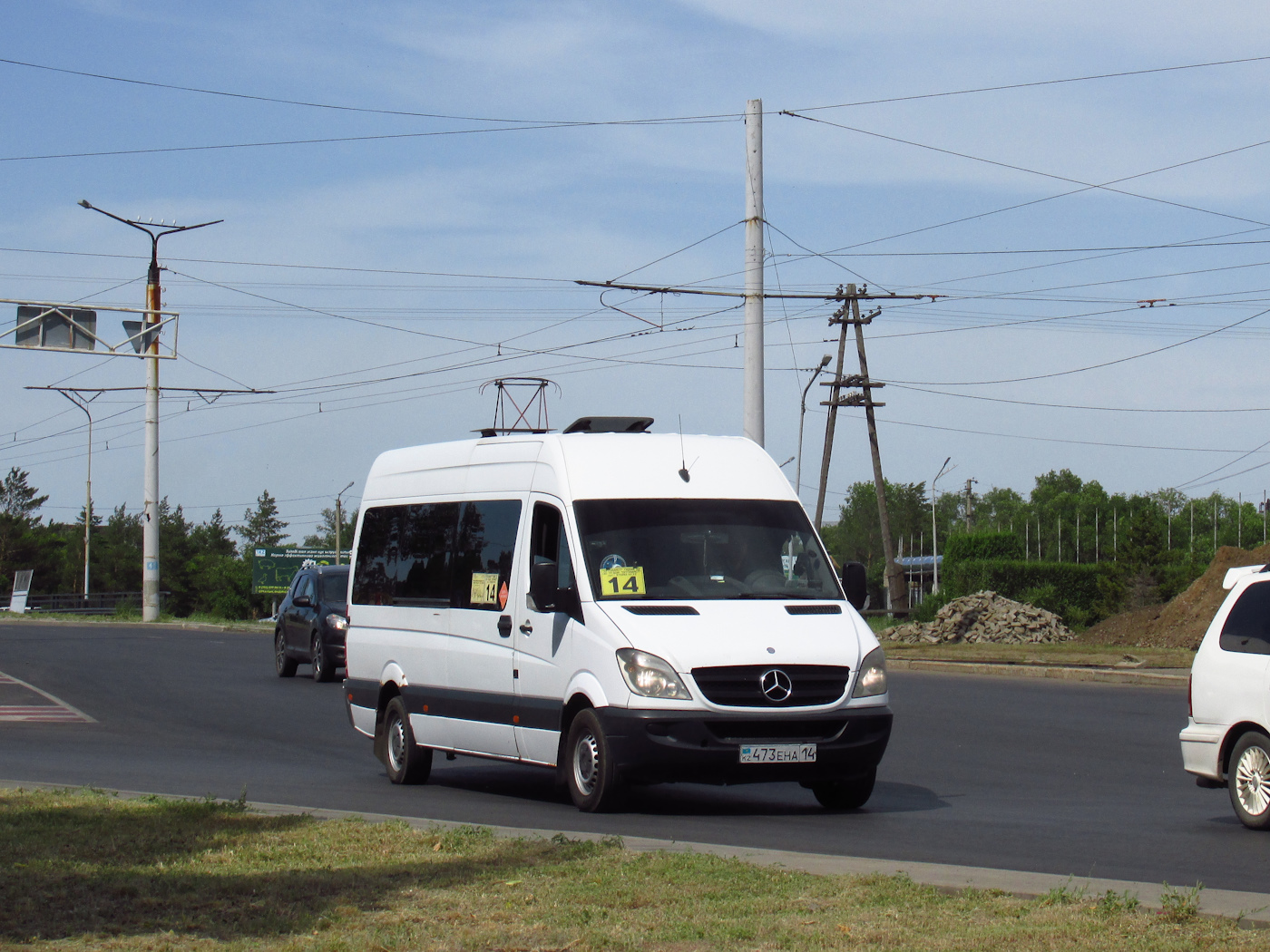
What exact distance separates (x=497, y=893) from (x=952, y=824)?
4.05m

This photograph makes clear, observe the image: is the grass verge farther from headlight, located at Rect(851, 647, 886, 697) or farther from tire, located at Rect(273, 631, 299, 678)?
headlight, located at Rect(851, 647, 886, 697)

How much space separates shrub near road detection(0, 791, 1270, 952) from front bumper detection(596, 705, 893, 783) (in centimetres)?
183

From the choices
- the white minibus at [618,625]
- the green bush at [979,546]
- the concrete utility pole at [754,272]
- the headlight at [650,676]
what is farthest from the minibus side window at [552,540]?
the green bush at [979,546]

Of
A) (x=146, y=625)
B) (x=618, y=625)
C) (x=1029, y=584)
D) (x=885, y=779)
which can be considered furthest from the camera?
(x=1029, y=584)

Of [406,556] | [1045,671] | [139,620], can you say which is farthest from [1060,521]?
[406,556]

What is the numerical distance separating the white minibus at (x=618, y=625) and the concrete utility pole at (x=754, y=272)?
14082 millimetres

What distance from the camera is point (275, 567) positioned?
A: 2908 inches

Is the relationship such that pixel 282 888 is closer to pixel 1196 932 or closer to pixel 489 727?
pixel 1196 932

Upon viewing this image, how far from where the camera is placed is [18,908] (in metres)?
6.28

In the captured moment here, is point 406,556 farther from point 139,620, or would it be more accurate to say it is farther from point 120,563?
point 120,563

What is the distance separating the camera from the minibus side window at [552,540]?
35.6 feet

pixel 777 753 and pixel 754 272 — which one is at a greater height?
pixel 754 272

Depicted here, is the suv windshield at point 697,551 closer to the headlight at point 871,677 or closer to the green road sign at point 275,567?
the headlight at point 871,677

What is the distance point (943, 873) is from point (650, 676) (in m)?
3.11
